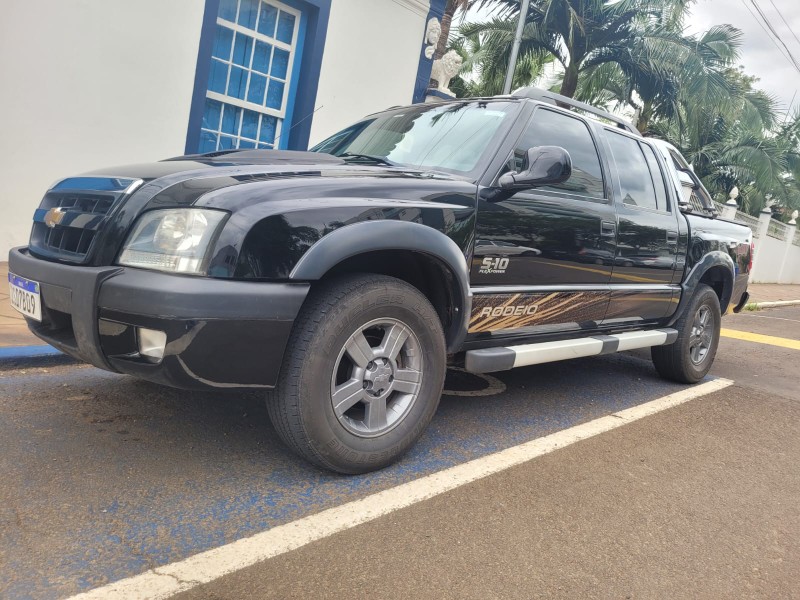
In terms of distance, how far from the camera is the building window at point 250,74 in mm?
7570

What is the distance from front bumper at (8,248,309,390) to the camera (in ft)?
7.63

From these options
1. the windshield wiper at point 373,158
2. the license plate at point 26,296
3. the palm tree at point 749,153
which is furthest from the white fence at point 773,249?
the license plate at point 26,296

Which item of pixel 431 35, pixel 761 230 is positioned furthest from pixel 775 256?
pixel 431 35

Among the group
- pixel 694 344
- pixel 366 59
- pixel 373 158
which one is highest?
pixel 366 59

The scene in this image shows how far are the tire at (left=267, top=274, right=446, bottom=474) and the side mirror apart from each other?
77cm

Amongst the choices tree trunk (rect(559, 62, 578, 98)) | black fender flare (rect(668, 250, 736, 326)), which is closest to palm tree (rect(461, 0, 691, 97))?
tree trunk (rect(559, 62, 578, 98))

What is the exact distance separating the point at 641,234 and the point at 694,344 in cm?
149

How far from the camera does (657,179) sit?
481cm

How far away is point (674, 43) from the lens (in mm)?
14148

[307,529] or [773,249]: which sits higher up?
[773,249]

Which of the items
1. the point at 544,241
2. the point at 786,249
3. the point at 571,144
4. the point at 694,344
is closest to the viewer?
the point at 544,241

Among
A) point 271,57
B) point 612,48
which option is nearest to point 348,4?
point 271,57

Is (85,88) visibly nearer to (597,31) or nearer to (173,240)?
(173,240)

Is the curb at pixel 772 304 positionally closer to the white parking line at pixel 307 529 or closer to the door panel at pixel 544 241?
the door panel at pixel 544 241
